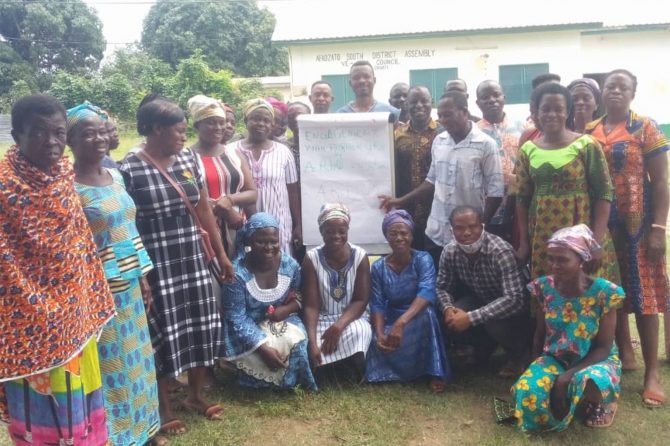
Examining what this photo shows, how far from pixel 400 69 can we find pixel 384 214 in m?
15.2

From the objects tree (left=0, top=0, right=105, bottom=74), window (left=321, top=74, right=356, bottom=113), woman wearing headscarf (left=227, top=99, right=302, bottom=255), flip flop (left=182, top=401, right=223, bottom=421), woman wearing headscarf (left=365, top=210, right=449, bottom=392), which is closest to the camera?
flip flop (left=182, top=401, right=223, bottom=421)

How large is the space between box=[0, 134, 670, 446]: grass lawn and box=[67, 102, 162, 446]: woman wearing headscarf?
0.46m

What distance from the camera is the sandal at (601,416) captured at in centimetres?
347

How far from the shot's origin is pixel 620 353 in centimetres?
424

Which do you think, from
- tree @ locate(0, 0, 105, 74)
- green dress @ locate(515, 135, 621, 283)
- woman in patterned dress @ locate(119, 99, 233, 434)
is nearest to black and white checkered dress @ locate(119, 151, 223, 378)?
woman in patterned dress @ locate(119, 99, 233, 434)

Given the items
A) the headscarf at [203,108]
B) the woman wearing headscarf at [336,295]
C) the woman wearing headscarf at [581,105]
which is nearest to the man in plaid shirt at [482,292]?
the woman wearing headscarf at [336,295]

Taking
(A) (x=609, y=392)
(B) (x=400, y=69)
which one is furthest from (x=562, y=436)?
(B) (x=400, y=69)

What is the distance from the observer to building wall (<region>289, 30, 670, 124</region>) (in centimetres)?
1841

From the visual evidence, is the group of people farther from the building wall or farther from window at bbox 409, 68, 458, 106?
window at bbox 409, 68, 458, 106

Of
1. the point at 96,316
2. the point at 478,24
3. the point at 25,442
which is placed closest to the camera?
the point at 25,442

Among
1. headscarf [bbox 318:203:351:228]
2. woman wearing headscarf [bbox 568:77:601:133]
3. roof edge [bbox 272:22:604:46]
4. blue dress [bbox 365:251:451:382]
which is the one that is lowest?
blue dress [bbox 365:251:451:382]

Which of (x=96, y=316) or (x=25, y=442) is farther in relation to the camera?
(x=96, y=316)

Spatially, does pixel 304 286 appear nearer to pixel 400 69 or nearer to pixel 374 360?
pixel 374 360

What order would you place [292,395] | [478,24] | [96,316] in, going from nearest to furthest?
[96,316] → [292,395] → [478,24]
